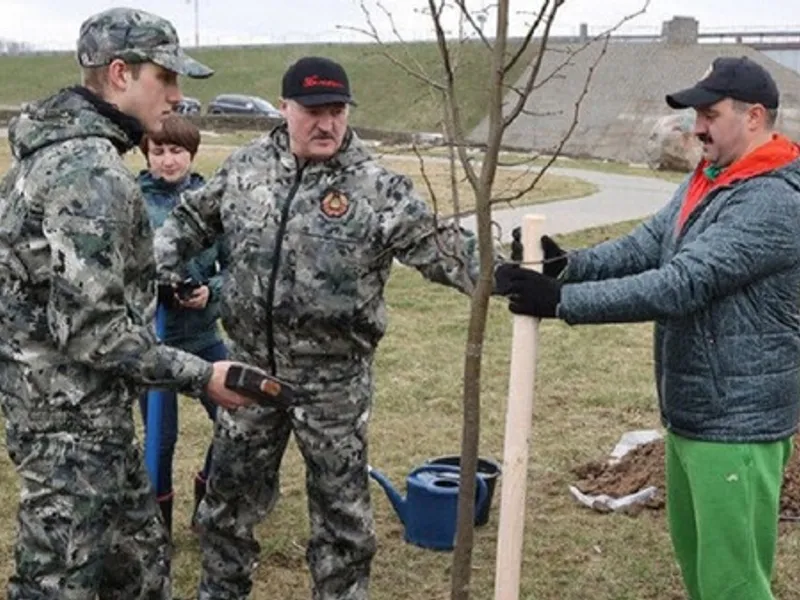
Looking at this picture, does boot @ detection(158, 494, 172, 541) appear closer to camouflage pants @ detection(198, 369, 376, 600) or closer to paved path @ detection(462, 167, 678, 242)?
camouflage pants @ detection(198, 369, 376, 600)

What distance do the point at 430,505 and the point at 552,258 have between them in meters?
1.95

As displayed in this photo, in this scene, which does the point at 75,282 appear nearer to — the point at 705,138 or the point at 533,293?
the point at 533,293

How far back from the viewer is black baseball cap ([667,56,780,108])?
11.0 ft

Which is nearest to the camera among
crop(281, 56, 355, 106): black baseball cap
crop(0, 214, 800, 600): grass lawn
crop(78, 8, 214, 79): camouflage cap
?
crop(78, 8, 214, 79): camouflage cap

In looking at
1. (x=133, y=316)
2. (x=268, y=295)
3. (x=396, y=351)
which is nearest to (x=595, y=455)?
(x=396, y=351)

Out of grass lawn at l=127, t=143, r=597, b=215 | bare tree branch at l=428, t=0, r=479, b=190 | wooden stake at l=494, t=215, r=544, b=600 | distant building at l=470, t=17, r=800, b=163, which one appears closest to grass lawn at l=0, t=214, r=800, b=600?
wooden stake at l=494, t=215, r=544, b=600

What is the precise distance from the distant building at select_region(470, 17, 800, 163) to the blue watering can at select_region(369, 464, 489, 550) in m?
30.6

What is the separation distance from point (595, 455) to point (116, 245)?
425 cm

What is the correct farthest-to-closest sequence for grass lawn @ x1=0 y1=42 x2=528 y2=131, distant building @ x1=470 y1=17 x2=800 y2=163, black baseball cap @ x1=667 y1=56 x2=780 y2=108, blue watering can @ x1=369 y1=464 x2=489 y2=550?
grass lawn @ x1=0 y1=42 x2=528 y2=131
distant building @ x1=470 y1=17 x2=800 y2=163
blue watering can @ x1=369 y1=464 x2=489 y2=550
black baseball cap @ x1=667 y1=56 x2=780 y2=108

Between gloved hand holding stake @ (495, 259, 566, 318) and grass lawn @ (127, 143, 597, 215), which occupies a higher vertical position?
gloved hand holding stake @ (495, 259, 566, 318)

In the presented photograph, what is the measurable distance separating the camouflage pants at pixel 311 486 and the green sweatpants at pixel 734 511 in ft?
3.57

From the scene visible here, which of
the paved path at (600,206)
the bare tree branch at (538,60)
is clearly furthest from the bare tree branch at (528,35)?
the paved path at (600,206)

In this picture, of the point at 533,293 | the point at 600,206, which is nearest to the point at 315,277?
the point at 533,293

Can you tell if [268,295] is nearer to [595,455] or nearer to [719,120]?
[719,120]
